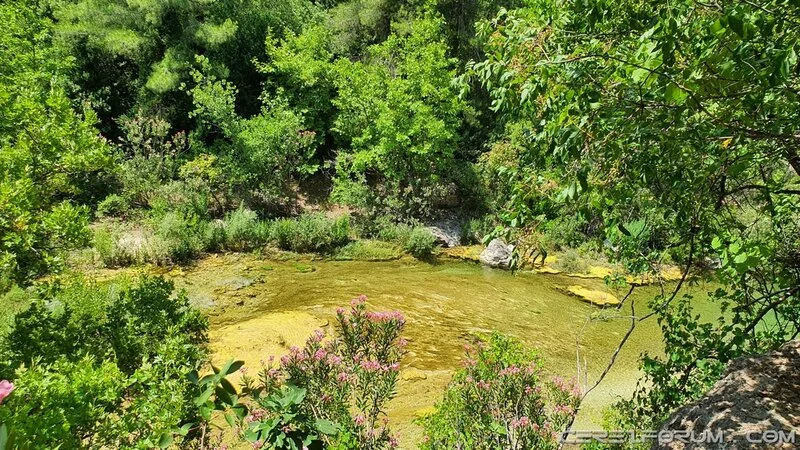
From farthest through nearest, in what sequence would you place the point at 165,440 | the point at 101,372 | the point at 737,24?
1. the point at 101,372
2. the point at 165,440
3. the point at 737,24

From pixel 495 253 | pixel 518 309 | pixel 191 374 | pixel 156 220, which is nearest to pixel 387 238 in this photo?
pixel 495 253

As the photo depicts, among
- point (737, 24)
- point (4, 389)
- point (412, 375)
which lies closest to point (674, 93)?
point (737, 24)

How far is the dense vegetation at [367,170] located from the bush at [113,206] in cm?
9

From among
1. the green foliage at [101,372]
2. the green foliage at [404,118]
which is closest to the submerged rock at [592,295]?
the green foliage at [404,118]

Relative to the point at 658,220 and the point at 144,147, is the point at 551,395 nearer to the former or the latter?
the point at 658,220

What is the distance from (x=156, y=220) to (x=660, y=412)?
11.0m

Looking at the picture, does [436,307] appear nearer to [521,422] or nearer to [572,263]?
[572,263]

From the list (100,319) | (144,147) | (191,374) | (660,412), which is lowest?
(100,319)

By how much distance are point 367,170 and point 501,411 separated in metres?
13.4

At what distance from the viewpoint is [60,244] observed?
3.75 meters

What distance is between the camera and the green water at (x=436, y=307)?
20.4 ft

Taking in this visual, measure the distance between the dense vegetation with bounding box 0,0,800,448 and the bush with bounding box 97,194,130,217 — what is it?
9 cm

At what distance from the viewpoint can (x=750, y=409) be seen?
7.31 ft

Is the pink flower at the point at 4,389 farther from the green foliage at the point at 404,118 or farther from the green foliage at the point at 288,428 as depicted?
the green foliage at the point at 404,118
